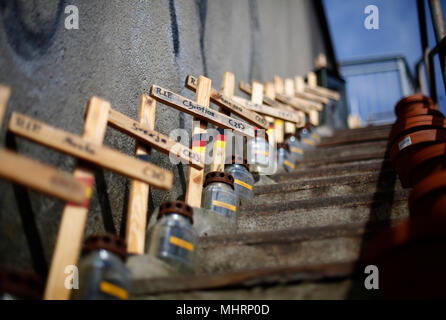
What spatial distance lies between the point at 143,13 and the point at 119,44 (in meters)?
0.39

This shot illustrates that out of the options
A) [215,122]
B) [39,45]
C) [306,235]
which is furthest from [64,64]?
[306,235]

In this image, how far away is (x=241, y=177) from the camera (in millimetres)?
2568

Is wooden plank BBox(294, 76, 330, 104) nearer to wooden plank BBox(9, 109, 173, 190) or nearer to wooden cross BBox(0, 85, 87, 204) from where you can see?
wooden plank BBox(9, 109, 173, 190)

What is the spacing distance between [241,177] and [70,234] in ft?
4.29

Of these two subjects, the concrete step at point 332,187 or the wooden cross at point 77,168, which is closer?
the wooden cross at point 77,168

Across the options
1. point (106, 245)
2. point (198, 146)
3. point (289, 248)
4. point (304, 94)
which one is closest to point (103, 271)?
point (106, 245)

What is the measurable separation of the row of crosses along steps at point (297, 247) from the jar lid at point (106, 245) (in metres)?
0.11

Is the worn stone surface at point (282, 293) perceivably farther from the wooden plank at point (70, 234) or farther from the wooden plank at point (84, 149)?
the wooden plank at point (84, 149)

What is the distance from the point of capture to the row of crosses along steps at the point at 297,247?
4.58ft

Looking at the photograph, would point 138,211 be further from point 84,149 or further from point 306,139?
point 306,139

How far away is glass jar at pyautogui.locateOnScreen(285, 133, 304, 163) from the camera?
3745 millimetres

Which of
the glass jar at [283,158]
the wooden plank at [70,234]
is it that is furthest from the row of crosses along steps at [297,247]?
the glass jar at [283,158]

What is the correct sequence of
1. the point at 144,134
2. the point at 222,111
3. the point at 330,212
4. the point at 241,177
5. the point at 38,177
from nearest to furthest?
the point at 38,177 < the point at 144,134 < the point at 330,212 < the point at 241,177 < the point at 222,111
